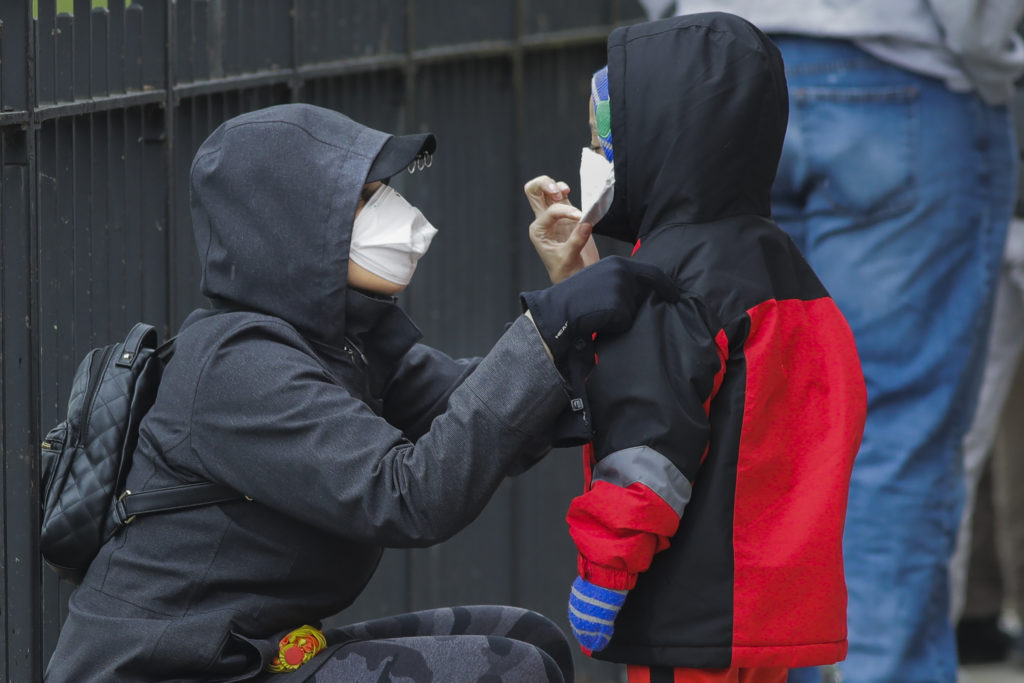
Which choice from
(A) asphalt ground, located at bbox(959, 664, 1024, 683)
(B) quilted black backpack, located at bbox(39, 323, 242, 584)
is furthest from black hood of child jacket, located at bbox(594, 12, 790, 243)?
(A) asphalt ground, located at bbox(959, 664, 1024, 683)

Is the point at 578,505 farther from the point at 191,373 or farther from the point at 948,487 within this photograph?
the point at 948,487

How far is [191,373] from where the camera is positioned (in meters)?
2.70

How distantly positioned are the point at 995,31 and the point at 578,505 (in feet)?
5.69

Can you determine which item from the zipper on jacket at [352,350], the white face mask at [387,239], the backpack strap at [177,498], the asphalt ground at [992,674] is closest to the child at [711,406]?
the white face mask at [387,239]

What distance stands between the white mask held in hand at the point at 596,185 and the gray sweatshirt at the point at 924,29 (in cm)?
106

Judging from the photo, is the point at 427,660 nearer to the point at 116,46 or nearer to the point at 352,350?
the point at 352,350

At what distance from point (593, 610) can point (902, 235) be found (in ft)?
5.14

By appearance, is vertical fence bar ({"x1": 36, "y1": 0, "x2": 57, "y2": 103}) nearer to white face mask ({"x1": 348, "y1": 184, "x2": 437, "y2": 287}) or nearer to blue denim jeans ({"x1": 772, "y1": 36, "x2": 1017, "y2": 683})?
white face mask ({"x1": 348, "y1": 184, "x2": 437, "y2": 287})

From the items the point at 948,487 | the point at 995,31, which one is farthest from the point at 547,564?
the point at 995,31

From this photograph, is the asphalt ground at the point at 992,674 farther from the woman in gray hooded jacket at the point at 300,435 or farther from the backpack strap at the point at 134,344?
the backpack strap at the point at 134,344

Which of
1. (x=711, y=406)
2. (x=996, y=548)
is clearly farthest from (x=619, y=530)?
(x=996, y=548)

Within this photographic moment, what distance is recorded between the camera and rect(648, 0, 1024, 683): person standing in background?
3.72 metres

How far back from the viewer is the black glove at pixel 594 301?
2555mm

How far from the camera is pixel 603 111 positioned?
2850 mm
